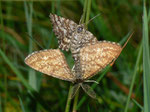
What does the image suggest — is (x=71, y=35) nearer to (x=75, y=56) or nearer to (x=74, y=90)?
(x=75, y=56)

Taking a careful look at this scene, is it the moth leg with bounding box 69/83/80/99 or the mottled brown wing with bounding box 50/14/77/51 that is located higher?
the mottled brown wing with bounding box 50/14/77/51

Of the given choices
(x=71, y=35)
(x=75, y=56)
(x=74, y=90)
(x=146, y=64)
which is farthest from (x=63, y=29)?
(x=146, y=64)

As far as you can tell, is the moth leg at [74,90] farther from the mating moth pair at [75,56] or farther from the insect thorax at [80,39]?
the insect thorax at [80,39]

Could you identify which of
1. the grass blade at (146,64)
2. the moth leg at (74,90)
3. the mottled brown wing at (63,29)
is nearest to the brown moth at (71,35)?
the mottled brown wing at (63,29)

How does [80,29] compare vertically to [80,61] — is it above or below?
above

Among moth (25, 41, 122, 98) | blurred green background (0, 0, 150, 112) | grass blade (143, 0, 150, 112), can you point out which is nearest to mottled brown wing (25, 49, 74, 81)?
moth (25, 41, 122, 98)

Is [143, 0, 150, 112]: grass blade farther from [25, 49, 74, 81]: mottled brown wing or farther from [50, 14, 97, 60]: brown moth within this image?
[25, 49, 74, 81]: mottled brown wing

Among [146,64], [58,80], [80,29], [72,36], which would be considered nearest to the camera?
[146,64]
